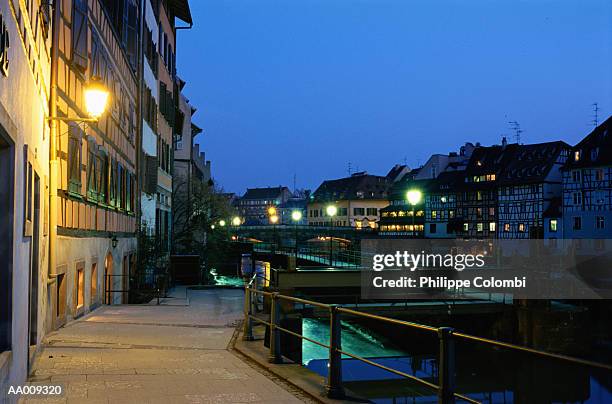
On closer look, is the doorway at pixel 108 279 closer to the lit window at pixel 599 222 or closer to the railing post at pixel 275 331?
Answer: the railing post at pixel 275 331

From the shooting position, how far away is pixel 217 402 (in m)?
7.09

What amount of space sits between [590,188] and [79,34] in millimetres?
62342

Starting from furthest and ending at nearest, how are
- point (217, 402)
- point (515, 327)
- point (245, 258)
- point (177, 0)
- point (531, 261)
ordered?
point (531, 261), point (177, 0), point (515, 327), point (245, 258), point (217, 402)

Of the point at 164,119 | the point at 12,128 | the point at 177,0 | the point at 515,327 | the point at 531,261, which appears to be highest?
the point at 177,0

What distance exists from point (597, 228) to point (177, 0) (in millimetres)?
46412

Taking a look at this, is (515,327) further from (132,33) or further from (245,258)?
(132,33)

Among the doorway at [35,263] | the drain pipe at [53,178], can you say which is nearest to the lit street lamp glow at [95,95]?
the drain pipe at [53,178]

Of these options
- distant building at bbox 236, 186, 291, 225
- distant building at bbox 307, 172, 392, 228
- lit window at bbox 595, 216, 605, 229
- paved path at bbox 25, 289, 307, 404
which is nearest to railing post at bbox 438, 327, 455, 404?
paved path at bbox 25, 289, 307, 404

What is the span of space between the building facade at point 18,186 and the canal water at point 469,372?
54.7 feet

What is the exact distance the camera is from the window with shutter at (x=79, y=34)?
1366 centimetres

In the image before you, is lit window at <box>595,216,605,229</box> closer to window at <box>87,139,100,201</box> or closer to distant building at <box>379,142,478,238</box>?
distant building at <box>379,142,478,238</box>

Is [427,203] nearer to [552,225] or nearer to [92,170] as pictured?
[552,225]

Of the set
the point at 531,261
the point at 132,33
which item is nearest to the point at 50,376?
the point at 132,33

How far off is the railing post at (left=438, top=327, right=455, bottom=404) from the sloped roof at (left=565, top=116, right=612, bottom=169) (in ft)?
215
